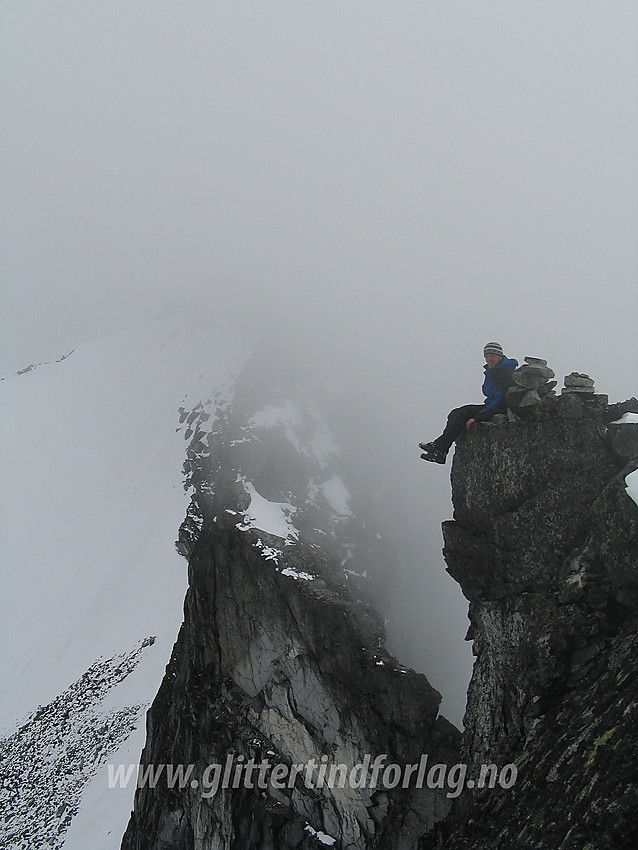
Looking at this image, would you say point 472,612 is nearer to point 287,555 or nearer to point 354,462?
point 287,555

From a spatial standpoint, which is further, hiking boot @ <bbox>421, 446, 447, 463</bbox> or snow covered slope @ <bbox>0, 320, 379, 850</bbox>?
snow covered slope @ <bbox>0, 320, 379, 850</bbox>

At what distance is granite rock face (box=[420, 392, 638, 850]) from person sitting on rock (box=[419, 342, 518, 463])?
0.47 metres

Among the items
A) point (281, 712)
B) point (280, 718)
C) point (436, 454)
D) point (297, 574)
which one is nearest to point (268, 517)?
point (297, 574)

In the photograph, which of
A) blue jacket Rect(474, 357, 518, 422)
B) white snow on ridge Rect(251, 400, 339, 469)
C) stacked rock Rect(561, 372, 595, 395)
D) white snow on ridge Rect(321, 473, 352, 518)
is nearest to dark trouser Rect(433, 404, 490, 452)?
blue jacket Rect(474, 357, 518, 422)

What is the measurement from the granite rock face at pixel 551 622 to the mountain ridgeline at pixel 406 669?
0.04 meters

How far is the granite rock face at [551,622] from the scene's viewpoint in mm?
6578

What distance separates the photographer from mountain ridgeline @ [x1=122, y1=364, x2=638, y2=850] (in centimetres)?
800

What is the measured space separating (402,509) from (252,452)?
60.3 feet

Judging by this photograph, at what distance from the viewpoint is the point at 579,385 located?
1139 centimetres

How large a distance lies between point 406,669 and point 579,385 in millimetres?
13140

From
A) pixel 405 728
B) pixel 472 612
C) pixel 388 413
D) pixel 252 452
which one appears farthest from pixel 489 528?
pixel 388 413

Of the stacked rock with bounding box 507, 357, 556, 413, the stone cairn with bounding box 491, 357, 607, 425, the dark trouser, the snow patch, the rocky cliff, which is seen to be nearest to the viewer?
the stone cairn with bounding box 491, 357, 607, 425

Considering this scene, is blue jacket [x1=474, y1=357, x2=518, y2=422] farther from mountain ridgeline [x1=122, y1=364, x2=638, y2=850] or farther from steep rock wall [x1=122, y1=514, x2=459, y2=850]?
steep rock wall [x1=122, y1=514, x2=459, y2=850]

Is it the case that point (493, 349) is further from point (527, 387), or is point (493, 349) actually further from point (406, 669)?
point (406, 669)
